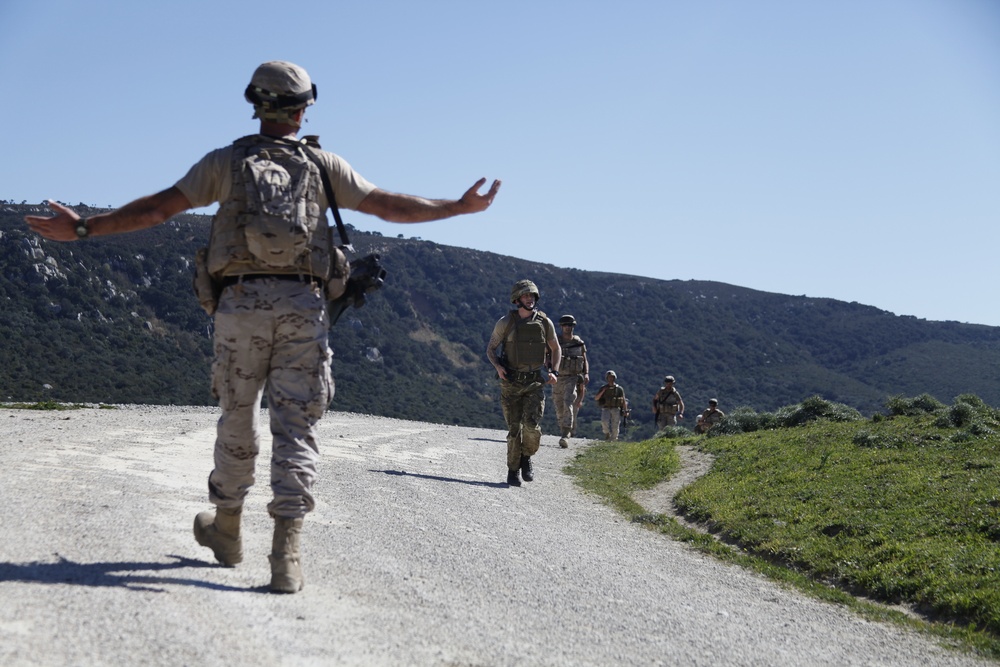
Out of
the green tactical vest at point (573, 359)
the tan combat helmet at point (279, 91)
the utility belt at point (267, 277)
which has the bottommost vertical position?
the green tactical vest at point (573, 359)

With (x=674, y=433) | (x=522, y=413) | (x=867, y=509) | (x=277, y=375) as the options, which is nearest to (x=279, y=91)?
(x=277, y=375)

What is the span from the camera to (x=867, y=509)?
9969 millimetres

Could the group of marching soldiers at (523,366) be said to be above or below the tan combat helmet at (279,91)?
below

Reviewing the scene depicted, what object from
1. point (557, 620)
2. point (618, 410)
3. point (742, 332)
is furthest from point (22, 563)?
point (742, 332)

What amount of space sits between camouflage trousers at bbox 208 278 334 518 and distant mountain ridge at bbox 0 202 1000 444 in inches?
1391

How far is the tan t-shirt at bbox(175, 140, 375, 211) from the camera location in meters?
5.20

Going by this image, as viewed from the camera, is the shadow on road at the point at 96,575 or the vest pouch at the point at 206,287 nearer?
the shadow on road at the point at 96,575

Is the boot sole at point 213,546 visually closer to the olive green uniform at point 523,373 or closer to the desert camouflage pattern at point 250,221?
the desert camouflage pattern at point 250,221

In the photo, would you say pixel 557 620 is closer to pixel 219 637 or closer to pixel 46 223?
pixel 219 637

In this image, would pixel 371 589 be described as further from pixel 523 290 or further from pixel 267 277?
pixel 523 290

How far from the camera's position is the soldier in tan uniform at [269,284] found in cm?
507

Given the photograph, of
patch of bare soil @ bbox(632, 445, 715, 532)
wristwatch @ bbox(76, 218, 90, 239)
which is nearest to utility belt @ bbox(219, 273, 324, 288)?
wristwatch @ bbox(76, 218, 90, 239)

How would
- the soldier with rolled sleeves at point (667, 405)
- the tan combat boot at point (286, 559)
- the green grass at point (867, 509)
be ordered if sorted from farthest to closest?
the soldier with rolled sleeves at point (667, 405) < the green grass at point (867, 509) < the tan combat boot at point (286, 559)

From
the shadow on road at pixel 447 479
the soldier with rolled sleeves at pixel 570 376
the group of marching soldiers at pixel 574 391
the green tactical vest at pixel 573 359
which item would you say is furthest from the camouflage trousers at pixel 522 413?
the green tactical vest at pixel 573 359
